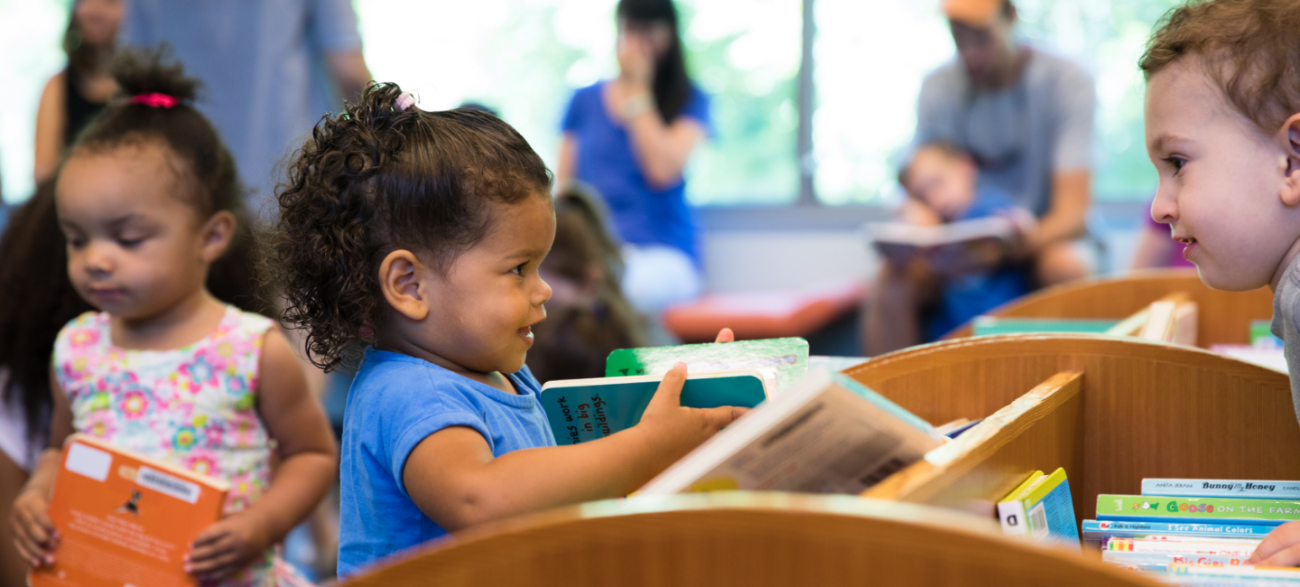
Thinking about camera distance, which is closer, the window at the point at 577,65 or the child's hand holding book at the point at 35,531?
the child's hand holding book at the point at 35,531

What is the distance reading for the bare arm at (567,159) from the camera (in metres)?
3.89

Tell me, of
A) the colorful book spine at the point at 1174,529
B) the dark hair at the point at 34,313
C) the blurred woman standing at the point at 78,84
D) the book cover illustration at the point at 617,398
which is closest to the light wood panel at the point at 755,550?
the book cover illustration at the point at 617,398

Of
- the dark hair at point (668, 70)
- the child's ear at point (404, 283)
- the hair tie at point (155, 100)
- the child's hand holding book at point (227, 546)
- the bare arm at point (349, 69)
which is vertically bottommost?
the child's hand holding book at point (227, 546)

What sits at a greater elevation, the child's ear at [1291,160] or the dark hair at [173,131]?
the dark hair at [173,131]

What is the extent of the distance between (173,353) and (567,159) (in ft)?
8.39

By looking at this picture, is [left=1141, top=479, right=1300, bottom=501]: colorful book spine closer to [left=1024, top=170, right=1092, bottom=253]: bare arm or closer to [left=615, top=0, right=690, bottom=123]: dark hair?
[left=1024, top=170, right=1092, bottom=253]: bare arm

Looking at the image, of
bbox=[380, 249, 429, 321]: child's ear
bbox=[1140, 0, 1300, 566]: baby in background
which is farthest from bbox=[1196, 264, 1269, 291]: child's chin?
bbox=[380, 249, 429, 321]: child's ear

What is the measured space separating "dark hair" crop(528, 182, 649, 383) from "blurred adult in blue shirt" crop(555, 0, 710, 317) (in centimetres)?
88

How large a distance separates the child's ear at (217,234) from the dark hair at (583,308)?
3.00 ft

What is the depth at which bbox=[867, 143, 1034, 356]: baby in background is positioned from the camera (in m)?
3.12

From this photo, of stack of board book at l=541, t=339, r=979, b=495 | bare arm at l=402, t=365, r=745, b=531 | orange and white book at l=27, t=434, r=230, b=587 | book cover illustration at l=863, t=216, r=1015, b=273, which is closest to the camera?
stack of board book at l=541, t=339, r=979, b=495

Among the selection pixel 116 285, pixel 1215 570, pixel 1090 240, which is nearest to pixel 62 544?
pixel 116 285

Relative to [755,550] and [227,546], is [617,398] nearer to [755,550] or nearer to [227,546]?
[755,550]

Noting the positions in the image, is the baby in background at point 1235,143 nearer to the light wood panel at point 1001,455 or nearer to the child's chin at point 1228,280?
the child's chin at point 1228,280
